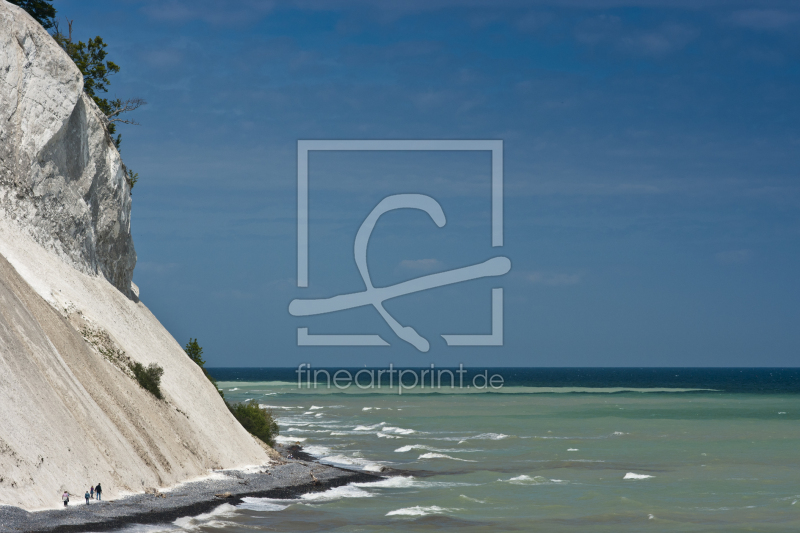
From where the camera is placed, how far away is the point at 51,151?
111ft

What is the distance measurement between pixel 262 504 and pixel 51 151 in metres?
17.2

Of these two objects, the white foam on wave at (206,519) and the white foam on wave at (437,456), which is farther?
the white foam on wave at (437,456)

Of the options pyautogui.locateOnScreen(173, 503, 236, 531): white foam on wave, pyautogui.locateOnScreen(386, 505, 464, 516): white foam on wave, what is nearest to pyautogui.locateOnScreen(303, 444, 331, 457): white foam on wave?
pyautogui.locateOnScreen(386, 505, 464, 516): white foam on wave

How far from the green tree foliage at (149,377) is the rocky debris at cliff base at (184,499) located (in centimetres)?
408

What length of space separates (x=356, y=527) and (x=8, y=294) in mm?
13798

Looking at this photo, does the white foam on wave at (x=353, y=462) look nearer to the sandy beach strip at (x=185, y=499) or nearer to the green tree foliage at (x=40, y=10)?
the sandy beach strip at (x=185, y=499)

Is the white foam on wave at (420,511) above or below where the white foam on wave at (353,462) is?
above

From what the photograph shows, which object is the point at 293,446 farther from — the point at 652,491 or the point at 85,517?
the point at 85,517

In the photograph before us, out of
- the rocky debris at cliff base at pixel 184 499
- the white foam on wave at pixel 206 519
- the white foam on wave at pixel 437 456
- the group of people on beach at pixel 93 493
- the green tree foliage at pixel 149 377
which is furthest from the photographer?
the white foam on wave at pixel 437 456

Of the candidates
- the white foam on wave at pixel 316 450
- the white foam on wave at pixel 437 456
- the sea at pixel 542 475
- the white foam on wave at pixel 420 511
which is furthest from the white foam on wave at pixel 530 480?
the white foam on wave at pixel 316 450

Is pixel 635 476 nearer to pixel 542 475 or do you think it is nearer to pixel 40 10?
pixel 542 475

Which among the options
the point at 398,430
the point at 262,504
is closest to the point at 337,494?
the point at 262,504

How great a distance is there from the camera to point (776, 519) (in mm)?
31797

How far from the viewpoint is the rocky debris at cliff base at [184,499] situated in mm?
20844
